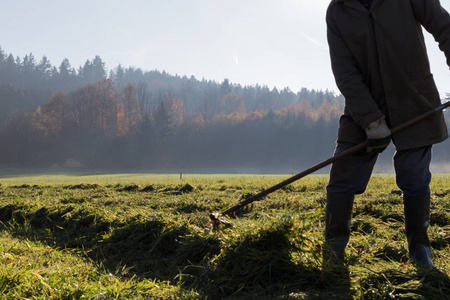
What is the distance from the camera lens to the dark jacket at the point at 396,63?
2.71 meters

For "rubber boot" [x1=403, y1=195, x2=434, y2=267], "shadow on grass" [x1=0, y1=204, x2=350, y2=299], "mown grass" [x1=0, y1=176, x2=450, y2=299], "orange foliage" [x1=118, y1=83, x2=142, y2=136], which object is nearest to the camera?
"mown grass" [x1=0, y1=176, x2=450, y2=299]

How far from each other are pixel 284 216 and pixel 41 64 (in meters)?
143

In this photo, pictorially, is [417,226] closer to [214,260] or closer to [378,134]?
[378,134]

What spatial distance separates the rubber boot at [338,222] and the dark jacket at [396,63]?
2.06ft

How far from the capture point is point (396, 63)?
2.72 meters

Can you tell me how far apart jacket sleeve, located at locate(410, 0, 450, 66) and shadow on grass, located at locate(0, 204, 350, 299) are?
6.48ft

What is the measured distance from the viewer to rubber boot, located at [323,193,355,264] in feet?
9.08

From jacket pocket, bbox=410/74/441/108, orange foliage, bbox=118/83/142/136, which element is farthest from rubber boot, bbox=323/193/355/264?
orange foliage, bbox=118/83/142/136

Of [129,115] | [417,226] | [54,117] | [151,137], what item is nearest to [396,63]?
[417,226]

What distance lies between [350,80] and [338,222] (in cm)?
119

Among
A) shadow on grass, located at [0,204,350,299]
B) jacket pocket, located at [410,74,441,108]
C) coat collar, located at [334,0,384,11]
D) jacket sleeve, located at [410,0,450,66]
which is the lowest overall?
shadow on grass, located at [0,204,350,299]

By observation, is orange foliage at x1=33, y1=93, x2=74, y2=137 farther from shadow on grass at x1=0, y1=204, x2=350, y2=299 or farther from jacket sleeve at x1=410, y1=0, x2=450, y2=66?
jacket sleeve at x1=410, y1=0, x2=450, y2=66

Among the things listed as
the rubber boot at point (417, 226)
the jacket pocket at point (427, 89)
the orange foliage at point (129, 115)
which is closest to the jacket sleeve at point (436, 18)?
the jacket pocket at point (427, 89)

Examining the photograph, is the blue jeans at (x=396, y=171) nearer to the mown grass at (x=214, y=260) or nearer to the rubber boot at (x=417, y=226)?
the rubber boot at (x=417, y=226)
